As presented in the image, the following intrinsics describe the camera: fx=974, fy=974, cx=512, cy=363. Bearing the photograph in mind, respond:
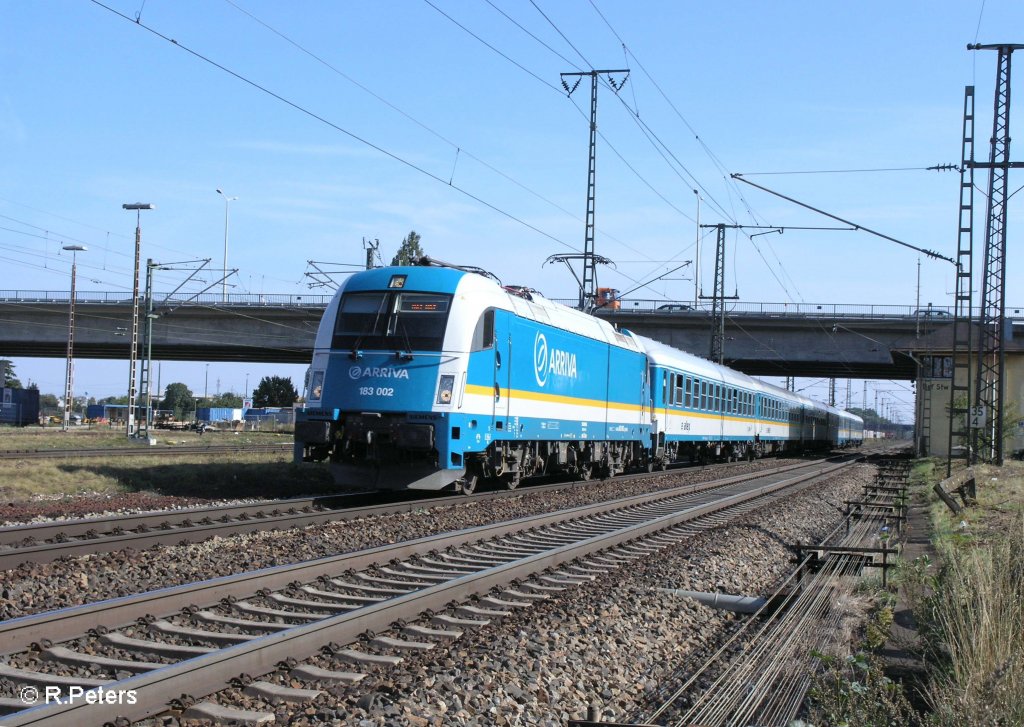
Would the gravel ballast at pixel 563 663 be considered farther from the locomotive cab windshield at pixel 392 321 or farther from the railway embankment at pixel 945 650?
the locomotive cab windshield at pixel 392 321

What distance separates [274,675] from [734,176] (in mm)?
16917

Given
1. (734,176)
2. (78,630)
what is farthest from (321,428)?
(734,176)

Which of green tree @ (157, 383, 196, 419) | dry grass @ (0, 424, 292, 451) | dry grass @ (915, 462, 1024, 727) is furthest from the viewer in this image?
green tree @ (157, 383, 196, 419)

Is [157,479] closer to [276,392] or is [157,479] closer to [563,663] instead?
[563,663]

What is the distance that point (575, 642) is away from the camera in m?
6.70

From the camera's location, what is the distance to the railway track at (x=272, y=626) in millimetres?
5004

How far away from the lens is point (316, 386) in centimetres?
1502

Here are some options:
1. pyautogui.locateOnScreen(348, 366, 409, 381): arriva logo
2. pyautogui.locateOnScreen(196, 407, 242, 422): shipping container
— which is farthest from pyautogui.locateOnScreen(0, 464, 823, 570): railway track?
pyautogui.locateOnScreen(196, 407, 242, 422): shipping container

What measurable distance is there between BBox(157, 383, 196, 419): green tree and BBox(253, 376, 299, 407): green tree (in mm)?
22533

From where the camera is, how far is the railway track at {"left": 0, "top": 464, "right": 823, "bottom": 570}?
9344 mm

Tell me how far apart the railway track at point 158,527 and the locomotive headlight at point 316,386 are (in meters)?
1.57

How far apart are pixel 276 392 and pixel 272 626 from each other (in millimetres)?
100675

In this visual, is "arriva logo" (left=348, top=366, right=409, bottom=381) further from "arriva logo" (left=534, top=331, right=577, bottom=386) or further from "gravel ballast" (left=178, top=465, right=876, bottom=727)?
"gravel ballast" (left=178, top=465, right=876, bottom=727)

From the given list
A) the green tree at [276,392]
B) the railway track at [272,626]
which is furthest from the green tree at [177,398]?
the railway track at [272,626]
